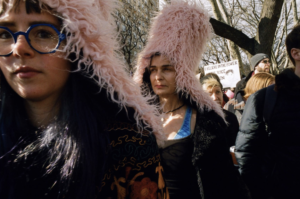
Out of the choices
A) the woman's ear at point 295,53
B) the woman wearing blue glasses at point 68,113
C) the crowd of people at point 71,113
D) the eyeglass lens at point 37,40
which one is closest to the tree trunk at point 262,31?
the woman's ear at point 295,53

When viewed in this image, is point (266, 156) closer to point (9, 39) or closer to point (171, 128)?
point (171, 128)

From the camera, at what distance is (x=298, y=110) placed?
70.8 inches

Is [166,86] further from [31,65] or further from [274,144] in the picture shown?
[31,65]

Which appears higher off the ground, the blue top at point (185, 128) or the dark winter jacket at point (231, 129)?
the blue top at point (185, 128)

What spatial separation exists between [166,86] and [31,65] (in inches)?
62.0

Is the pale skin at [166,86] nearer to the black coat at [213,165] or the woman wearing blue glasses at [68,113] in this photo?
the black coat at [213,165]

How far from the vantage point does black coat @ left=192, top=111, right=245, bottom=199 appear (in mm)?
1973

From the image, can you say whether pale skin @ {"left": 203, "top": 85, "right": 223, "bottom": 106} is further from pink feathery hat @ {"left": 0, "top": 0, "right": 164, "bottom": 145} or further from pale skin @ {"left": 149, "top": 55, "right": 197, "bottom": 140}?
pink feathery hat @ {"left": 0, "top": 0, "right": 164, "bottom": 145}

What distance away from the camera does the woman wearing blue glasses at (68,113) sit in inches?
41.7

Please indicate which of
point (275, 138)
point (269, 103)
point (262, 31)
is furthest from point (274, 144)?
point (262, 31)

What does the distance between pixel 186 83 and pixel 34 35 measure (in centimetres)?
165

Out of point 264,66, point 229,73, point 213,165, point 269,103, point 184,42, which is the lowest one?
point 213,165

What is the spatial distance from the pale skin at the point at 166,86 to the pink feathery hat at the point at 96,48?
1.09 metres

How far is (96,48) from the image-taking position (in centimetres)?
118
